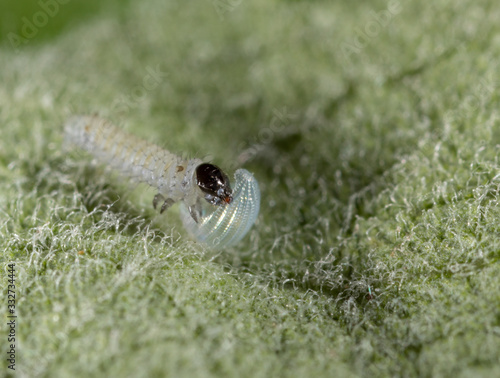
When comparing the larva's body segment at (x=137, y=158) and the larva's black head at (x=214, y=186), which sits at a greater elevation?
the larva's black head at (x=214, y=186)

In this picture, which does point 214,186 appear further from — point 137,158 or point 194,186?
point 137,158

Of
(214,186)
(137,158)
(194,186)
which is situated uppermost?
(214,186)

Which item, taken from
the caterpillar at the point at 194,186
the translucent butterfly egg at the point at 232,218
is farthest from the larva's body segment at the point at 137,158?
the translucent butterfly egg at the point at 232,218

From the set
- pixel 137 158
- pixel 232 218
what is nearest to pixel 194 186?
pixel 232 218

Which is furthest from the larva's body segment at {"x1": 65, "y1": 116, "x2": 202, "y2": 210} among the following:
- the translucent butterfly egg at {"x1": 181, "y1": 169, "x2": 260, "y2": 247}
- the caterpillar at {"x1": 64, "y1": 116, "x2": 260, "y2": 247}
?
the translucent butterfly egg at {"x1": 181, "y1": 169, "x2": 260, "y2": 247}

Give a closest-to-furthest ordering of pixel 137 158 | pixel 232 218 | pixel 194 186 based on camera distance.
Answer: pixel 232 218 < pixel 194 186 < pixel 137 158

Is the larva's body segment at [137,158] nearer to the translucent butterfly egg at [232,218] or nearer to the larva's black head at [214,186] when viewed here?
the larva's black head at [214,186]
